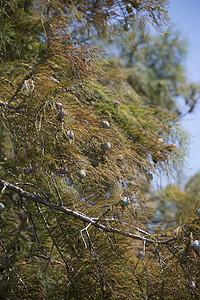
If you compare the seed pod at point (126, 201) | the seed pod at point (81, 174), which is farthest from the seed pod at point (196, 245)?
the seed pod at point (81, 174)

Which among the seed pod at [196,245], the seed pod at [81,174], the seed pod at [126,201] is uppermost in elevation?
the seed pod at [81,174]

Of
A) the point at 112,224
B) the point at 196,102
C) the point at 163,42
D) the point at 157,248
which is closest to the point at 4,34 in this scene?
the point at 112,224

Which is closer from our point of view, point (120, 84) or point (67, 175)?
point (67, 175)

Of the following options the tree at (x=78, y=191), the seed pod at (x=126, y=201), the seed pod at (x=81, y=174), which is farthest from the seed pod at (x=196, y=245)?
the seed pod at (x=81, y=174)

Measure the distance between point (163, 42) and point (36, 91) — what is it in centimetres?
332

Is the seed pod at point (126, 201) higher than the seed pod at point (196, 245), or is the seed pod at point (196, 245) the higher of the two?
the seed pod at point (126, 201)

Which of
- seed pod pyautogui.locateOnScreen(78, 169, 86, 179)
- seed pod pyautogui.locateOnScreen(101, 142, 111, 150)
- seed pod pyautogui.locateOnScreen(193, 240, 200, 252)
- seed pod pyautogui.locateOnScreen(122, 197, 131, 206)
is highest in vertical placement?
seed pod pyautogui.locateOnScreen(101, 142, 111, 150)

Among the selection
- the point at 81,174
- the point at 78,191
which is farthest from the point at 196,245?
the point at 78,191

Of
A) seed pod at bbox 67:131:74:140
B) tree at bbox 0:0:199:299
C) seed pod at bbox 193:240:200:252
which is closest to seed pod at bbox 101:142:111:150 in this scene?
tree at bbox 0:0:199:299

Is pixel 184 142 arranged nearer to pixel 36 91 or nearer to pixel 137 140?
pixel 137 140

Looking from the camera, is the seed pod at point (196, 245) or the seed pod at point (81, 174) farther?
the seed pod at point (81, 174)

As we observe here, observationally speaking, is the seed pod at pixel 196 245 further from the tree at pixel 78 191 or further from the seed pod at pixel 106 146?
the seed pod at pixel 106 146

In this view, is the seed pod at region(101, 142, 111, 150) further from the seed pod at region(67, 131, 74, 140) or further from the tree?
the seed pod at region(67, 131, 74, 140)

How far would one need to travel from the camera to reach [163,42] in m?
3.96
